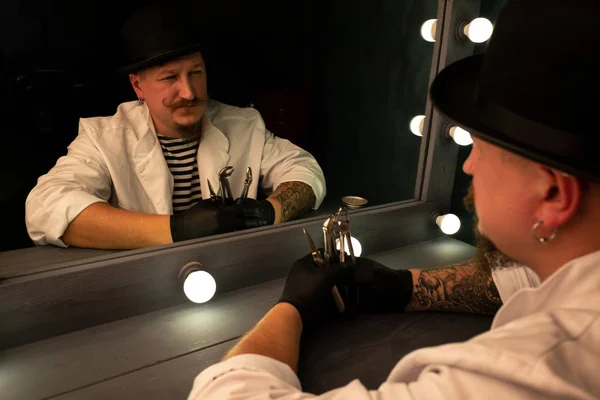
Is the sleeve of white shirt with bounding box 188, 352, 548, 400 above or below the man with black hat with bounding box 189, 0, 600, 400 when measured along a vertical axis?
below

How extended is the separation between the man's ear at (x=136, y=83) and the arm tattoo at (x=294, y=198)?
1.13 ft

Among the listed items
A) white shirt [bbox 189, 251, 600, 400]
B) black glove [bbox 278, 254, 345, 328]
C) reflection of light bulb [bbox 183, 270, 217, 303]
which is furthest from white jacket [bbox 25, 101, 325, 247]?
white shirt [bbox 189, 251, 600, 400]

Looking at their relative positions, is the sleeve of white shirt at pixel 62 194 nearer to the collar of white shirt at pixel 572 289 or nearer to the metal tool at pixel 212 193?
the metal tool at pixel 212 193

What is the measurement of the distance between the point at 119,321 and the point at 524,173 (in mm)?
656

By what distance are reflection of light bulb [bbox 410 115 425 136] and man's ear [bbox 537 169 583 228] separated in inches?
30.6

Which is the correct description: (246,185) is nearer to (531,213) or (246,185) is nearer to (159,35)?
(159,35)

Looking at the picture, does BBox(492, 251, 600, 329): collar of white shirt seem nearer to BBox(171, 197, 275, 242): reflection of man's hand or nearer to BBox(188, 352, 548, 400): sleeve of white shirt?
BBox(188, 352, 548, 400): sleeve of white shirt

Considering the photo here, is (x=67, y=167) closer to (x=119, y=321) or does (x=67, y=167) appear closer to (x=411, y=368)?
(x=119, y=321)

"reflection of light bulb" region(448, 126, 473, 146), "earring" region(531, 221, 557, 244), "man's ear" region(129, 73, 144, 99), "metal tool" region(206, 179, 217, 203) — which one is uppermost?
"man's ear" region(129, 73, 144, 99)

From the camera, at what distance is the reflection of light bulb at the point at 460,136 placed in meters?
1.10

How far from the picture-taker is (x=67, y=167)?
816 mm

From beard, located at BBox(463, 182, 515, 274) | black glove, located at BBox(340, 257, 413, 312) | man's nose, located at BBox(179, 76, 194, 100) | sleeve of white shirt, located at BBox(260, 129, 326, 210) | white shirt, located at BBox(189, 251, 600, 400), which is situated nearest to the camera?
white shirt, located at BBox(189, 251, 600, 400)

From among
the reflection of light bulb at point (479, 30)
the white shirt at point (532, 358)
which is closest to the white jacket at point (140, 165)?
the reflection of light bulb at point (479, 30)

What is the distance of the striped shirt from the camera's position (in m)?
1.00
